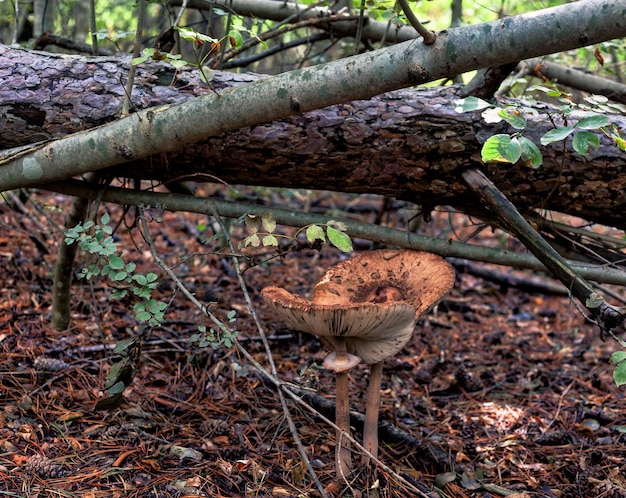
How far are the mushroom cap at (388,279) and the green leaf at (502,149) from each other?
0.57 metres

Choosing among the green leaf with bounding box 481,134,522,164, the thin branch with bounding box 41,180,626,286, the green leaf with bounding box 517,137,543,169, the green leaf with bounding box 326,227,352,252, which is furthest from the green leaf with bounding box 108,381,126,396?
the green leaf with bounding box 517,137,543,169

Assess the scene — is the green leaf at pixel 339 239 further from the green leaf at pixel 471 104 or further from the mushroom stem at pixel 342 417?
the green leaf at pixel 471 104

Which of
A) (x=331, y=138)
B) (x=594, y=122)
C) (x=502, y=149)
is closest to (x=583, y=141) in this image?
(x=594, y=122)

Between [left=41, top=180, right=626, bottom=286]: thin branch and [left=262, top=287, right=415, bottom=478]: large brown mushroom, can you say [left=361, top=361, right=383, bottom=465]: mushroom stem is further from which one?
[left=41, top=180, right=626, bottom=286]: thin branch

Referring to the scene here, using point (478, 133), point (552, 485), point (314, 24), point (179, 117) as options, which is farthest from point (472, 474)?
point (314, 24)

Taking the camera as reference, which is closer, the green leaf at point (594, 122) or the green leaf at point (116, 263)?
the green leaf at point (594, 122)

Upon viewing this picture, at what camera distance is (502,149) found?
199cm

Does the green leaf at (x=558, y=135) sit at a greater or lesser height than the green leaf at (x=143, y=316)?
greater

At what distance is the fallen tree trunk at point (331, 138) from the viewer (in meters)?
2.70

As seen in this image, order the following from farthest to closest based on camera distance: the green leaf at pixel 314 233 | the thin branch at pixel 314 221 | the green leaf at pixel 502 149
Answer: the thin branch at pixel 314 221, the green leaf at pixel 314 233, the green leaf at pixel 502 149

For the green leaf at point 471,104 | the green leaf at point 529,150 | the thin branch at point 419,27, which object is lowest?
the green leaf at point 529,150

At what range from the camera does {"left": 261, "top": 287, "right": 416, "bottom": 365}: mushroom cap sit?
6.78 ft

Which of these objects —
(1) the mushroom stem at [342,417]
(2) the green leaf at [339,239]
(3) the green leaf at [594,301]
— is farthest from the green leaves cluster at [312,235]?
(3) the green leaf at [594,301]

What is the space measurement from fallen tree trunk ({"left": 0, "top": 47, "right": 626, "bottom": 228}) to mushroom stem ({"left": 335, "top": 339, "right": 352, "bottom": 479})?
0.94 meters
